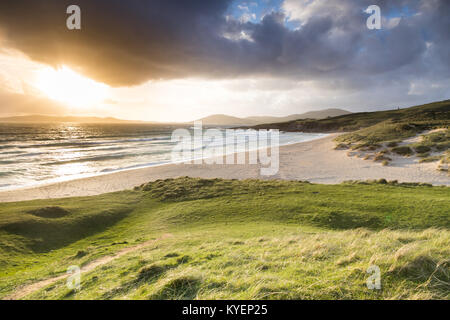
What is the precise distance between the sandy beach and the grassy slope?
24.7 ft

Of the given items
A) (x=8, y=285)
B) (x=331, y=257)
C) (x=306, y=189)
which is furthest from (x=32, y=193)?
(x=331, y=257)

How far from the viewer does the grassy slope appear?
387 centimetres

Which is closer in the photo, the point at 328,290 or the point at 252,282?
the point at 328,290

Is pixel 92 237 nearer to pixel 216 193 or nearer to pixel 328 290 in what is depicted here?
pixel 216 193

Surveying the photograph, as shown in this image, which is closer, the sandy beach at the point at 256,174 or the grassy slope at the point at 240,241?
the grassy slope at the point at 240,241

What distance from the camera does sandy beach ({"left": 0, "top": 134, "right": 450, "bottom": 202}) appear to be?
936 inches

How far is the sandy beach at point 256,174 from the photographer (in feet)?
78.0

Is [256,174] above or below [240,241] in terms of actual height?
below

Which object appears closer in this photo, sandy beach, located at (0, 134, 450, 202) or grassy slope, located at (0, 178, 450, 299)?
grassy slope, located at (0, 178, 450, 299)

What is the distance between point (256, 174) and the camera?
96.3 feet

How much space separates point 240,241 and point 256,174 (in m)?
21.6

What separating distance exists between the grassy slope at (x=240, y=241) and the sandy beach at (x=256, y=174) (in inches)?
296

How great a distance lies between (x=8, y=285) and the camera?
6.29 meters
